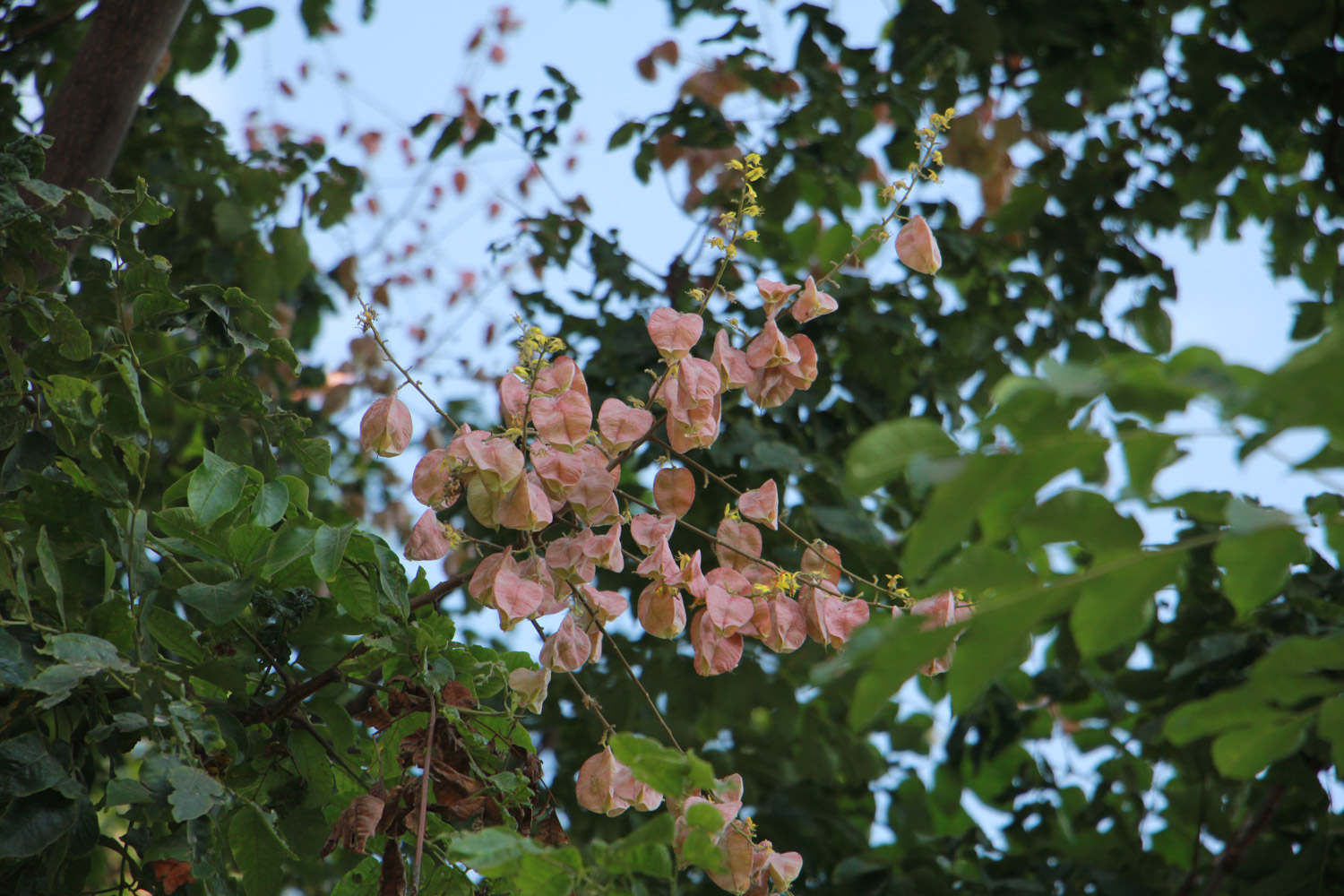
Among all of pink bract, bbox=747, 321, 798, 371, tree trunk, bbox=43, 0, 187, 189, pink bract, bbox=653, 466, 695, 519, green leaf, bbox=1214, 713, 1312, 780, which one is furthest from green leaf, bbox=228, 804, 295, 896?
tree trunk, bbox=43, 0, 187, 189

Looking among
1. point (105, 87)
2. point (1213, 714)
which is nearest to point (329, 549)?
point (1213, 714)

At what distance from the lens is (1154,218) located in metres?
2.52

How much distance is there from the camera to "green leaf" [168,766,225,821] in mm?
838

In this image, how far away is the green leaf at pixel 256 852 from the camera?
98cm

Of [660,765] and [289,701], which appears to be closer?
[660,765]

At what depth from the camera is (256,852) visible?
981mm

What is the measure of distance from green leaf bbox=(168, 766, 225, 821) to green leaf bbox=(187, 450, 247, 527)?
9.2 inches

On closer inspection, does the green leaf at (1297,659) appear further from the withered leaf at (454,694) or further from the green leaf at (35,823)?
the green leaf at (35,823)

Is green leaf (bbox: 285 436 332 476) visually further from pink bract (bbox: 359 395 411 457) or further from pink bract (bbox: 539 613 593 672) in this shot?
pink bract (bbox: 539 613 593 672)

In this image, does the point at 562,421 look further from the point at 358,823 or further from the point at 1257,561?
the point at 1257,561

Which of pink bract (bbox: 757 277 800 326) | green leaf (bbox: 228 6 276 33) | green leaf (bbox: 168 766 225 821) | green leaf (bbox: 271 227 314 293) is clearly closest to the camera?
green leaf (bbox: 168 766 225 821)

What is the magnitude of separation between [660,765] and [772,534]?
47.9 inches

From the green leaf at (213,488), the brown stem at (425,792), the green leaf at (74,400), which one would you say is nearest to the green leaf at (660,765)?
the brown stem at (425,792)

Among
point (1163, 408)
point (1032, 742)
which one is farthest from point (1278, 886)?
point (1163, 408)
